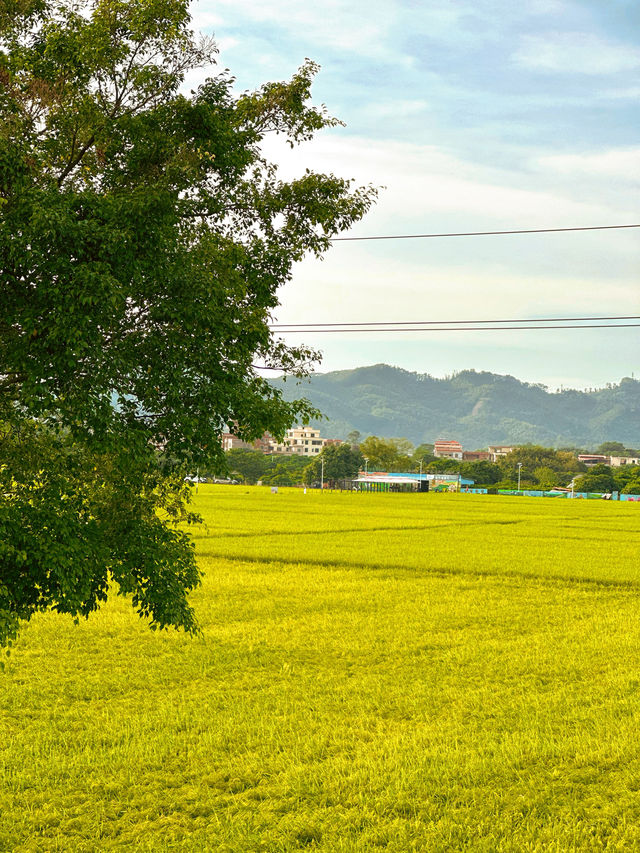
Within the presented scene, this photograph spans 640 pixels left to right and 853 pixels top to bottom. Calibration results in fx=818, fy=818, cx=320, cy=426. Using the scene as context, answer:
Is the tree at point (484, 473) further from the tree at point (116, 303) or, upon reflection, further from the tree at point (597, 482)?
the tree at point (116, 303)

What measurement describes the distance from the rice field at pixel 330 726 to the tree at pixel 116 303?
1.98m

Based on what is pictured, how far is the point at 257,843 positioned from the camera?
789 centimetres

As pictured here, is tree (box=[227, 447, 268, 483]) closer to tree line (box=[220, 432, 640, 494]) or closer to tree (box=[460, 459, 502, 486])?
tree line (box=[220, 432, 640, 494])

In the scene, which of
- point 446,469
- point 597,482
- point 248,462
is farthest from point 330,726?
point 446,469

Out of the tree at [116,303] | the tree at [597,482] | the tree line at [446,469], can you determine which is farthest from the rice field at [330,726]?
the tree at [597,482]

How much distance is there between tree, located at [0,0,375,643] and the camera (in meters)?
7.95

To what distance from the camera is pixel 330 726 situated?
11508 mm

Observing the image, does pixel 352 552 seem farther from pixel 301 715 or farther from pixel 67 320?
pixel 67 320

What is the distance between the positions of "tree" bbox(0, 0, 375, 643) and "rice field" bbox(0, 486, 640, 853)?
6.51 ft

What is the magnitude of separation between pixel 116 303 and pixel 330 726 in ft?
22.6

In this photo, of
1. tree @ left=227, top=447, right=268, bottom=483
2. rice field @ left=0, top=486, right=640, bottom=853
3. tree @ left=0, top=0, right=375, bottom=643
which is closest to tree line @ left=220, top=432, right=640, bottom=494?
tree @ left=227, top=447, right=268, bottom=483

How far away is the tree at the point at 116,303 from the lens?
313 inches

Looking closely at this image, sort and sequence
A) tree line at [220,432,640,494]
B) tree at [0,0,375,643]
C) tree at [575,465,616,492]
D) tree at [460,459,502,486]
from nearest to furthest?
tree at [0,0,375,643] → tree at [575,465,616,492] → tree line at [220,432,640,494] → tree at [460,459,502,486]

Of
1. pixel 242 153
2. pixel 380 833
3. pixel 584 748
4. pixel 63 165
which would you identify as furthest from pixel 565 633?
pixel 63 165
